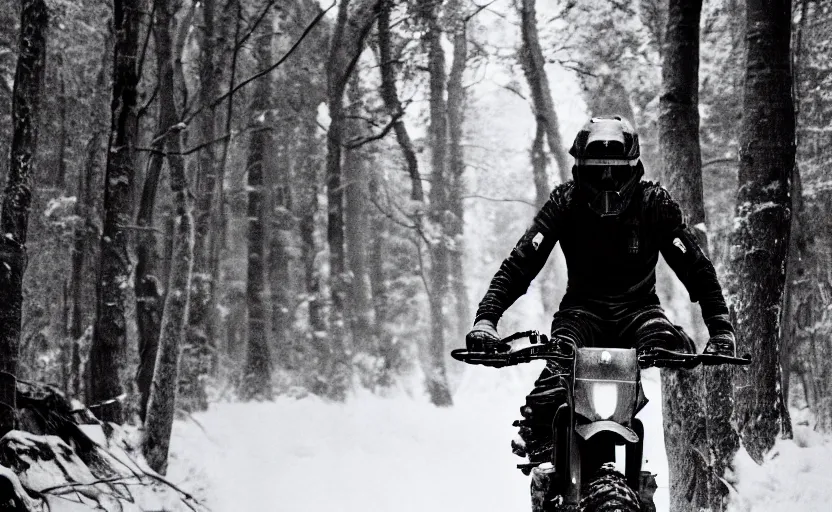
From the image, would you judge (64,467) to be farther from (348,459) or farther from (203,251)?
(203,251)

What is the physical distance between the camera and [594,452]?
3.43m

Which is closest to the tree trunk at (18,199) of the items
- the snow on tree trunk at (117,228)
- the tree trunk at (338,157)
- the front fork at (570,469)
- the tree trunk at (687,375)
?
the snow on tree trunk at (117,228)

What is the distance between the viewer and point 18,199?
6.67 metres

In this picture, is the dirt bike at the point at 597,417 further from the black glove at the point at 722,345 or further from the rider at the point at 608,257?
the rider at the point at 608,257

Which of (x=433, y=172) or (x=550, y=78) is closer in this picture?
(x=550, y=78)

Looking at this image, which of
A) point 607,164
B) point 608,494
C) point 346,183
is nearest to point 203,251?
point 346,183

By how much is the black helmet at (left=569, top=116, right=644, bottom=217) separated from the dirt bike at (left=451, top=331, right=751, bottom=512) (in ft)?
2.41

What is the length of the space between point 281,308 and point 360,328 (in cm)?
299

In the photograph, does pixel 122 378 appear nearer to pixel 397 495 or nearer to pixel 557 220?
pixel 397 495

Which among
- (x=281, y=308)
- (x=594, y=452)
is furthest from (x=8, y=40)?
(x=594, y=452)

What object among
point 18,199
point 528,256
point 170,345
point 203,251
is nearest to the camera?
point 528,256

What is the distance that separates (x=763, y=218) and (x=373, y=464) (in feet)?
23.8

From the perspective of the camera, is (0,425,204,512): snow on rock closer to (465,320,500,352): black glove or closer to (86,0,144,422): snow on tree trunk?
(86,0,144,422): snow on tree trunk

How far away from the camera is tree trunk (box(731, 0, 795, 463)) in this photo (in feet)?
28.1
